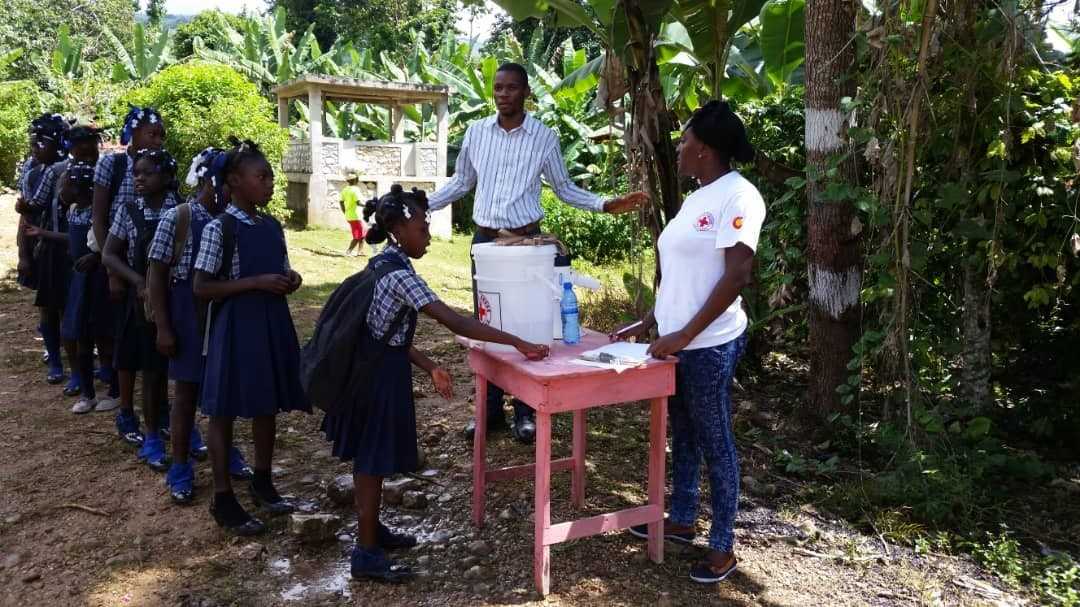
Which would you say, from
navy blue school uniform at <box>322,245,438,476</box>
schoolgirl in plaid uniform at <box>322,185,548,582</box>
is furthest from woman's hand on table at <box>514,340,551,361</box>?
navy blue school uniform at <box>322,245,438,476</box>

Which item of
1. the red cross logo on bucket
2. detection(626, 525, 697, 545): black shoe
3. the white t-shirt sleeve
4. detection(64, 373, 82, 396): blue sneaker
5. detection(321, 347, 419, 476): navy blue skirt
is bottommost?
Answer: detection(626, 525, 697, 545): black shoe

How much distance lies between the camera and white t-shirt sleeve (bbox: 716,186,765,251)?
3000 millimetres

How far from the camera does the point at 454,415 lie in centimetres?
543

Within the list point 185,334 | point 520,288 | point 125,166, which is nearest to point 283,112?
point 125,166

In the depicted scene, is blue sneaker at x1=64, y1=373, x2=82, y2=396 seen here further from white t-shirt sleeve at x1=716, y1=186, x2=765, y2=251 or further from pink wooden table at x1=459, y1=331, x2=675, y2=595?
white t-shirt sleeve at x1=716, y1=186, x2=765, y2=251

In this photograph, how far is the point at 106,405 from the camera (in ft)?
18.4

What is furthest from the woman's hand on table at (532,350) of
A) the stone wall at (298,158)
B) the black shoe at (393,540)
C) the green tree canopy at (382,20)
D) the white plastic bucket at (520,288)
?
the green tree canopy at (382,20)

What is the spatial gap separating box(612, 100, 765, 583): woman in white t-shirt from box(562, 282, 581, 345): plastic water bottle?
1.19 feet

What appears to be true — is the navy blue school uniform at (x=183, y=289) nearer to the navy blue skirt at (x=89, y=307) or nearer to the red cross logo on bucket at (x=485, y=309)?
the red cross logo on bucket at (x=485, y=309)

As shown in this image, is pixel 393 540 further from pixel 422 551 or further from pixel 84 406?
pixel 84 406

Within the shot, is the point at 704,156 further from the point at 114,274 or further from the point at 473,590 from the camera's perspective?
the point at 114,274

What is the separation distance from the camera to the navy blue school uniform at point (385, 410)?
10.3ft

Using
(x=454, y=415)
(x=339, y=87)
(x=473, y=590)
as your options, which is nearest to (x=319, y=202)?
(x=339, y=87)

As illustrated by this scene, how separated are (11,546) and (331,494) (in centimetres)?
136
